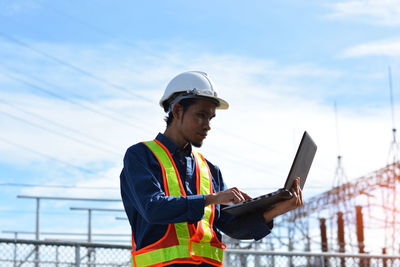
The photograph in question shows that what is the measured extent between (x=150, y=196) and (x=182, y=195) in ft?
0.76

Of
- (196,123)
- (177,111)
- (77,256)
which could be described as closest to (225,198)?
(196,123)

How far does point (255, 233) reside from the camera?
426 cm

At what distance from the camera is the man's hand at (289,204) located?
4.04 meters

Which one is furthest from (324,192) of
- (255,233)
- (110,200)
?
(255,233)

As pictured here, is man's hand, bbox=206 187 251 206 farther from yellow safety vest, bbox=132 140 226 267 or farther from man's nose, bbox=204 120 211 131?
man's nose, bbox=204 120 211 131

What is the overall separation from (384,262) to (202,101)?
9.97m

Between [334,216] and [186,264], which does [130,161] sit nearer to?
[186,264]

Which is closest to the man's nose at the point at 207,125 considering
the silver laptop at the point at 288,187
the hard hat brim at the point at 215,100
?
the hard hat brim at the point at 215,100

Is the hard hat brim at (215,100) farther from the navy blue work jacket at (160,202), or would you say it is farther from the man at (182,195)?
the navy blue work jacket at (160,202)

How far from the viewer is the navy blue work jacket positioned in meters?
3.69

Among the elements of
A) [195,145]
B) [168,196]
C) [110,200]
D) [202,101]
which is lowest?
[168,196]

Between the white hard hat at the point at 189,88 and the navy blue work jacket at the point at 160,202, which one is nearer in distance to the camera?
the navy blue work jacket at the point at 160,202

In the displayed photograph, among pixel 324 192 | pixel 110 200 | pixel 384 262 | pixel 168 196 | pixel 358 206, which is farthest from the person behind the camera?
pixel 324 192

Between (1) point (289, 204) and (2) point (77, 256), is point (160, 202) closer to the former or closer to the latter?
(1) point (289, 204)
